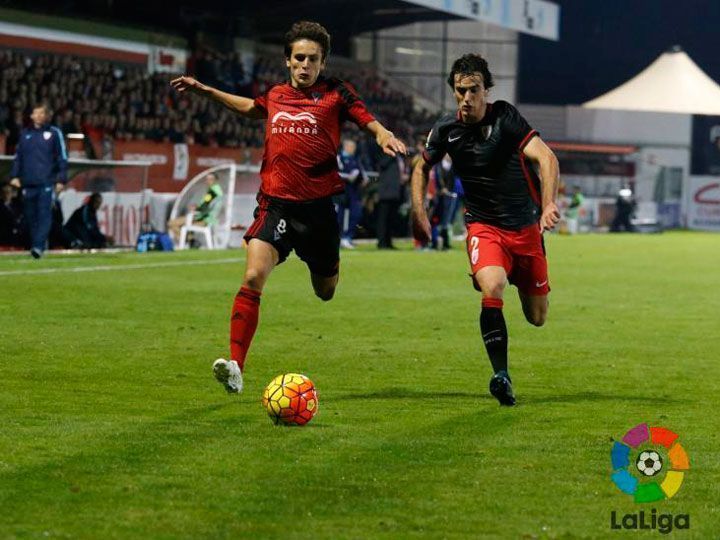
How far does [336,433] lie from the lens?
27.0 ft

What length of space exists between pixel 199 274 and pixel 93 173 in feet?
22.2

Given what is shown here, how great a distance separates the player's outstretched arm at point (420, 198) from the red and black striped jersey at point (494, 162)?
10cm

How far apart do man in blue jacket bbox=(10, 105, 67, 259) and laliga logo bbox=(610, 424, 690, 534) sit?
16.2 m

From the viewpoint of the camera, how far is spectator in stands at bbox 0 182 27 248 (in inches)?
1022

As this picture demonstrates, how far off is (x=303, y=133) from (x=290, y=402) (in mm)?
2217

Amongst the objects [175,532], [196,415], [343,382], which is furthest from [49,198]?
[175,532]

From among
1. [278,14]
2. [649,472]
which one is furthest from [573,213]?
[649,472]

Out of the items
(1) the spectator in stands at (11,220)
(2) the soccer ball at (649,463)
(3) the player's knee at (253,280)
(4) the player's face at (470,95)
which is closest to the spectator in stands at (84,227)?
(1) the spectator in stands at (11,220)

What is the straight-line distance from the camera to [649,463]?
7.12 meters

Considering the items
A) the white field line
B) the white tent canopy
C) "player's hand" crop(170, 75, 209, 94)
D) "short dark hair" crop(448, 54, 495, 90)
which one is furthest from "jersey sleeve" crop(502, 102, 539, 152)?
the white tent canopy

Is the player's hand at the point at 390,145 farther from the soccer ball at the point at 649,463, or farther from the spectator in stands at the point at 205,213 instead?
the spectator in stands at the point at 205,213

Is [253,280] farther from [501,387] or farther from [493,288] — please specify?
[501,387]

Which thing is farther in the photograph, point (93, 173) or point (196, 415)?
point (93, 173)

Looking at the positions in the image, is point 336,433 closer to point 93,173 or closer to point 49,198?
point 49,198
